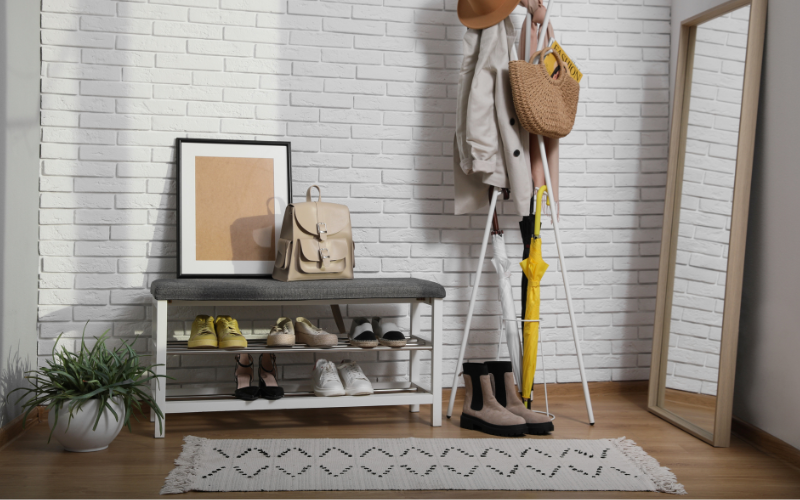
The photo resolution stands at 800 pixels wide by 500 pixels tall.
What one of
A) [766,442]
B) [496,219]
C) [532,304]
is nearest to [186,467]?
[532,304]

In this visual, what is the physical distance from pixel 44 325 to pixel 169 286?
727 millimetres

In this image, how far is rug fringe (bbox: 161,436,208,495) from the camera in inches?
71.7

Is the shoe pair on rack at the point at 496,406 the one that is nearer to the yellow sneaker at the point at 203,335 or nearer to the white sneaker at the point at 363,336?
the white sneaker at the point at 363,336

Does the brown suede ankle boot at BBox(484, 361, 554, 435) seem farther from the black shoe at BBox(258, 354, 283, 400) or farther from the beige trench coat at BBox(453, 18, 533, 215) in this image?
the black shoe at BBox(258, 354, 283, 400)

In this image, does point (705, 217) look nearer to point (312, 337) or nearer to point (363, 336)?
point (363, 336)

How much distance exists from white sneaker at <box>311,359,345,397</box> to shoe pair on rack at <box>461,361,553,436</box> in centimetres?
50

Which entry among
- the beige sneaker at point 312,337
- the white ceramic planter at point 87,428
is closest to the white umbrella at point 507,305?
the beige sneaker at point 312,337

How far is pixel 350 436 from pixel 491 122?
4.31ft

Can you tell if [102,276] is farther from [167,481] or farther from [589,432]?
[589,432]

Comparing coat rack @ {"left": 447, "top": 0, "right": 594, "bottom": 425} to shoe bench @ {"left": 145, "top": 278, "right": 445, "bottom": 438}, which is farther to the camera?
coat rack @ {"left": 447, "top": 0, "right": 594, "bottom": 425}

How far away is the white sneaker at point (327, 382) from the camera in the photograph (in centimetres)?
236

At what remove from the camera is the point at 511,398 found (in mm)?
2488

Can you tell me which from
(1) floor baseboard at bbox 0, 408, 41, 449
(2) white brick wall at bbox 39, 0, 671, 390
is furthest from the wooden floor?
(2) white brick wall at bbox 39, 0, 671, 390

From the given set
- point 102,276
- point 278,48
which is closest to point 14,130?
point 102,276
